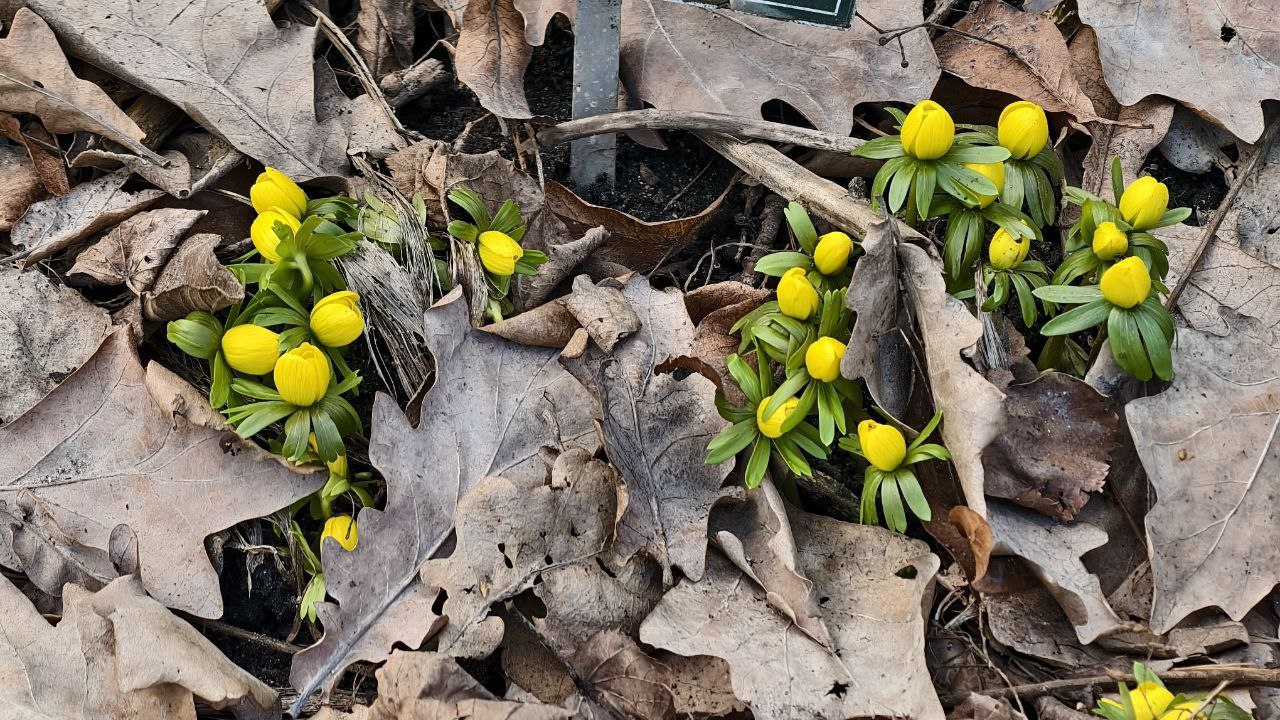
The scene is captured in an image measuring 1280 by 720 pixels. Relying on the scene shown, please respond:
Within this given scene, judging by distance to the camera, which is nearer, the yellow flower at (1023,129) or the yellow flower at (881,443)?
the yellow flower at (881,443)

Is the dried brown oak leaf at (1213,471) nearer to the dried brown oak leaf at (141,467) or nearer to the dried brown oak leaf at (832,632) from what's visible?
the dried brown oak leaf at (832,632)

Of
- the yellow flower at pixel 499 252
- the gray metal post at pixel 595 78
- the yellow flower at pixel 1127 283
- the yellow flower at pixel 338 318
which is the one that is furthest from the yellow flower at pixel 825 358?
the yellow flower at pixel 338 318

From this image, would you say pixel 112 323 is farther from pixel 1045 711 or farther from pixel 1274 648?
pixel 1274 648

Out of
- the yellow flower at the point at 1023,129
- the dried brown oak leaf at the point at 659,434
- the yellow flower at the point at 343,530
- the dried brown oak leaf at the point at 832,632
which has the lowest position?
the yellow flower at the point at 343,530

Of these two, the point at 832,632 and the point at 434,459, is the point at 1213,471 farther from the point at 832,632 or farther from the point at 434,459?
the point at 434,459

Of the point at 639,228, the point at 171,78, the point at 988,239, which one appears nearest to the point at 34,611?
the point at 171,78

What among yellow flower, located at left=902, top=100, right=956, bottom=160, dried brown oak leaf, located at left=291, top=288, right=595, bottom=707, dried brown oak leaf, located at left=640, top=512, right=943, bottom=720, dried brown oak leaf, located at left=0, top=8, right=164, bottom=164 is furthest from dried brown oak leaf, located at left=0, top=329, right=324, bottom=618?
yellow flower, located at left=902, top=100, right=956, bottom=160
